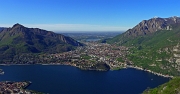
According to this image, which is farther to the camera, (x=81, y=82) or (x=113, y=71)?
(x=113, y=71)

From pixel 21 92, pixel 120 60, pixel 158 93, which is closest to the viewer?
pixel 158 93

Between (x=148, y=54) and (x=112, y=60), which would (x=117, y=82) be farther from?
(x=148, y=54)

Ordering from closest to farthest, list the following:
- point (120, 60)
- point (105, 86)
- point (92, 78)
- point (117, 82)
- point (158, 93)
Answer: point (158, 93) < point (105, 86) < point (117, 82) < point (92, 78) < point (120, 60)

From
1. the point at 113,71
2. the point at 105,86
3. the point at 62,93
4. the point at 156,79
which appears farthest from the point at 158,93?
the point at 113,71

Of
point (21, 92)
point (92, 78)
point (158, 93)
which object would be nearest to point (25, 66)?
point (92, 78)

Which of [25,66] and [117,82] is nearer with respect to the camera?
Result: [117,82]

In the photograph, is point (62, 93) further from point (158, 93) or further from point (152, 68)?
point (152, 68)
